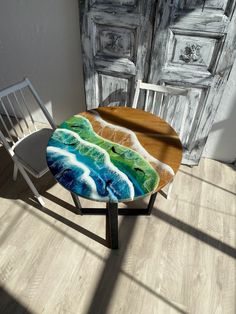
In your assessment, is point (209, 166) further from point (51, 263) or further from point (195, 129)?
point (51, 263)

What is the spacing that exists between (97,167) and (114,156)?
0.13 m

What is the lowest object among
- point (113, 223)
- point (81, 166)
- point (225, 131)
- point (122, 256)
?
point (122, 256)

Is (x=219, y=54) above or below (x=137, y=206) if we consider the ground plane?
above

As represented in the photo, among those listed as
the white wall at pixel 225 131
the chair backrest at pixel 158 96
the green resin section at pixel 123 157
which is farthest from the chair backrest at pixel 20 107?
the white wall at pixel 225 131

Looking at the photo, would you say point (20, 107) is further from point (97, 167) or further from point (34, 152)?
point (97, 167)

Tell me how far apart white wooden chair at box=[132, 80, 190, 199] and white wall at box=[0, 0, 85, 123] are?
702 millimetres

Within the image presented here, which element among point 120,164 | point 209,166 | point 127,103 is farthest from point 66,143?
point 209,166

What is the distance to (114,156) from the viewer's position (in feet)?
4.72

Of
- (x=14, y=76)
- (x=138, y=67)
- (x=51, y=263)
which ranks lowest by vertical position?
(x=51, y=263)

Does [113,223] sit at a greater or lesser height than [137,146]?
lesser

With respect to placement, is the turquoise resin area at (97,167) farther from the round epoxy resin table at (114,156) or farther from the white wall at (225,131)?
the white wall at (225,131)

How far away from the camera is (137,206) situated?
2.09m

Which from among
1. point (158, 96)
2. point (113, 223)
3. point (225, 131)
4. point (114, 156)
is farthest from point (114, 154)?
point (225, 131)

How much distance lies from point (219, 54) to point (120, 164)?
3.72 feet
